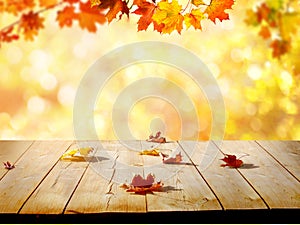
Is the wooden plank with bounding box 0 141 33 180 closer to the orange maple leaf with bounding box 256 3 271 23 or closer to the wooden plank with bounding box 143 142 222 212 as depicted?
the wooden plank with bounding box 143 142 222 212

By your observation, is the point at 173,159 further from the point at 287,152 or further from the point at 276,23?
the point at 276,23

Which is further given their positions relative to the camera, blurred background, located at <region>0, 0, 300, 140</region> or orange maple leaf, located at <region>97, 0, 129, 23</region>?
blurred background, located at <region>0, 0, 300, 140</region>

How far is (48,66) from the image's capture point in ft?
13.3

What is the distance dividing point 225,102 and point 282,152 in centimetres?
185

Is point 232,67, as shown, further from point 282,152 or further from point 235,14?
point 282,152

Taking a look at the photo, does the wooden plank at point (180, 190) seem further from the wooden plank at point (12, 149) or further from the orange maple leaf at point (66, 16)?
the orange maple leaf at point (66, 16)

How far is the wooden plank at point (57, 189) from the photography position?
1.53m

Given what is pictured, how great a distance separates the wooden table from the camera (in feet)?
4.94

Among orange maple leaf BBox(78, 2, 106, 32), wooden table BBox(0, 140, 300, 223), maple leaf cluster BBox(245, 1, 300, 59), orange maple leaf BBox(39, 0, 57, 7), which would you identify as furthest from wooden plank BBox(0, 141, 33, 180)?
maple leaf cluster BBox(245, 1, 300, 59)

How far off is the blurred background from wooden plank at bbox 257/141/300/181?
5.53 feet

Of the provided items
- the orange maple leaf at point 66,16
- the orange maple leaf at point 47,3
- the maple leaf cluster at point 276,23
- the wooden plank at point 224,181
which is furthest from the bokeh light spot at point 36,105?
the wooden plank at point 224,181

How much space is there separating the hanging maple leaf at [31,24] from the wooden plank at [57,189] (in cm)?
209

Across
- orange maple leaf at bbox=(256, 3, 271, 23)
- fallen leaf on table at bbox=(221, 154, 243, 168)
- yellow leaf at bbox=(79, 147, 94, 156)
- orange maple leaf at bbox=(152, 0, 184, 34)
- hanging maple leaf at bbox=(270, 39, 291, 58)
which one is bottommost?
fallen leaf on table at bbox=(221, 154, 243, 168)

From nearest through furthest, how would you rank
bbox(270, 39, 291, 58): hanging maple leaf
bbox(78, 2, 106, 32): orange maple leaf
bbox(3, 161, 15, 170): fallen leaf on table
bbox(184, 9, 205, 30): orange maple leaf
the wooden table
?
1. the wooden table
2. bbox(184, 9, 205, 30): orange maple leaf
3. bbox(3, 161, 15, 170): fallen leaf on table
4. bbox(78, 2, 106, 32): orange maple leaf
5. bbox(270, 39, 291, 58): hanging maple leaf
